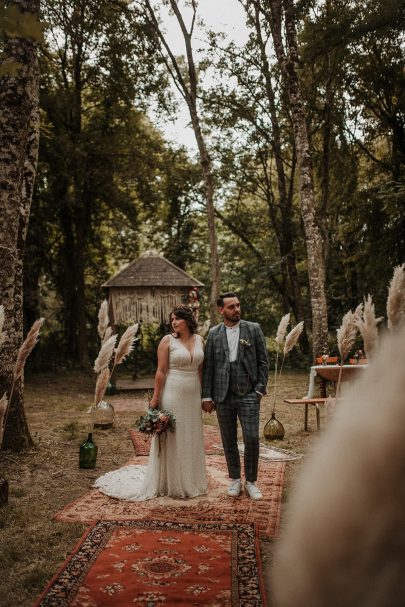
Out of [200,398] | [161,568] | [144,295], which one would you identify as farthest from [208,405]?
[144,295]

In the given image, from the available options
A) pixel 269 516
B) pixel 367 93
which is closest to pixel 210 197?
pixel 367 93

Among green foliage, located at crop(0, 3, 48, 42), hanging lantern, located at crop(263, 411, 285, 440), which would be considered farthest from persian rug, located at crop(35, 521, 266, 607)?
hanging lantern, located at crop(263, 411, 285, 440)

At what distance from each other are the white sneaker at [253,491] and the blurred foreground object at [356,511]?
4516 millimetres

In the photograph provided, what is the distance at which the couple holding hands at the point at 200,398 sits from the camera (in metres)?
5.02

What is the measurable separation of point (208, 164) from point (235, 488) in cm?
1123

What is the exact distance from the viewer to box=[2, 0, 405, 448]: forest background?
14.9m

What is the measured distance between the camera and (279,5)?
11.5 m

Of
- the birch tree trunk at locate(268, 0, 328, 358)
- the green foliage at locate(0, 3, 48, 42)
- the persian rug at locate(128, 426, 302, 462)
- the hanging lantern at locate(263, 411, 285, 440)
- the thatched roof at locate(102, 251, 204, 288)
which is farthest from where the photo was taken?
the thatched roof at locate(102, 251, 204, 288)

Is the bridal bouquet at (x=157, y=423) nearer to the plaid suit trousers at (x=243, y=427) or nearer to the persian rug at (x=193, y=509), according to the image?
the plaid suit trousers at (x=243, y=427)

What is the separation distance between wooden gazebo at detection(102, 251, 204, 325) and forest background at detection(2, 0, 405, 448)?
1349mm

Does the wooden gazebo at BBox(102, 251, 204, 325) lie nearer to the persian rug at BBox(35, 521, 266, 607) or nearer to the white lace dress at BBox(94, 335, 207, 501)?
the white lace dress at BBox(94, 335, 207, 501)

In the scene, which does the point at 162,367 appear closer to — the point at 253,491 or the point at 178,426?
the point at 178,426

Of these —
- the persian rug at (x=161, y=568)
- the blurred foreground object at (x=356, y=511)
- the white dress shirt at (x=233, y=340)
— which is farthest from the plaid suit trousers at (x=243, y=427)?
the blurred foreground object at (x=356, y=511)

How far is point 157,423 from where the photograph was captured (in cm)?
491
